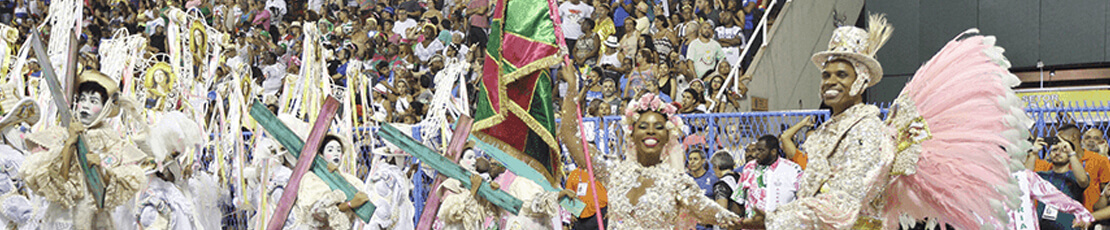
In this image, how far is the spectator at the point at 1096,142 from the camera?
25.1ft

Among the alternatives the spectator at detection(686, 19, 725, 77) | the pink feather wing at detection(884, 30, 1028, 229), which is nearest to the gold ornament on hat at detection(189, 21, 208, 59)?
the spectator at detection(686, 19, 725, 77)

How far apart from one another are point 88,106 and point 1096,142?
20.3 feet

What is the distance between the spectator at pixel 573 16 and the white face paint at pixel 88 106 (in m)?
6.80

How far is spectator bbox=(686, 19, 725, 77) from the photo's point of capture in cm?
1166

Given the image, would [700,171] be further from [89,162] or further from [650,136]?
[89,162]

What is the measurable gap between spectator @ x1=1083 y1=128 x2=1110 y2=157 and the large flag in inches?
155

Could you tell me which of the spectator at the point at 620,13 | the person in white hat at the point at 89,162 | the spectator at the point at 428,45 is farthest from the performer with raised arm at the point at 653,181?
the spectator at the point at 428,45

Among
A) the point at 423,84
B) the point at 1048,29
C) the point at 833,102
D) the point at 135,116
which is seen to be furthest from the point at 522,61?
the point at 1048,29

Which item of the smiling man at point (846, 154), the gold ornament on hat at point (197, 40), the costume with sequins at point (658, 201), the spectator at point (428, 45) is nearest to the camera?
the smiling man at point (846, 154)

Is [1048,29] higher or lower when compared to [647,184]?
lower

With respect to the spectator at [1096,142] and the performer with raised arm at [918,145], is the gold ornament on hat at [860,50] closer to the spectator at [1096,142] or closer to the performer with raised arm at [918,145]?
the performer with raised arm at [918,145]

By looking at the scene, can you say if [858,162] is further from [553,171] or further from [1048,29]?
[1048,29]

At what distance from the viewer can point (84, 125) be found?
20.5 feet

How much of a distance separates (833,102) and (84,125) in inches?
156
